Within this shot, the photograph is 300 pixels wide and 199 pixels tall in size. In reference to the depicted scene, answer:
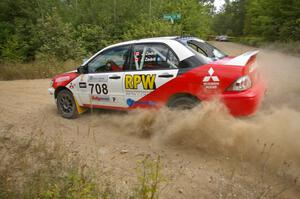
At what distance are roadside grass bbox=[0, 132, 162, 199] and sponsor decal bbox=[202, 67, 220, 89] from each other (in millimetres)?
1527

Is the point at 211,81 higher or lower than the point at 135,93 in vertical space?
higher

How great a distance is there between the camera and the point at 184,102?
15.7 feet

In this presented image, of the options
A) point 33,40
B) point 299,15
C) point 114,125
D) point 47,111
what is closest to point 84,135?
point 114,125

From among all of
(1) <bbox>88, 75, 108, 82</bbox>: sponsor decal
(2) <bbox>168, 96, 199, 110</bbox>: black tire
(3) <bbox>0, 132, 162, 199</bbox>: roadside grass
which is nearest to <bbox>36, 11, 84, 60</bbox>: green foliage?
(1) <bbox>88, 75, 108, 82</bbox>: sponsor decal

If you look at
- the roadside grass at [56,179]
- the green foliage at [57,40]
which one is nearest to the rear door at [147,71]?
the roadside grass at [56,179]

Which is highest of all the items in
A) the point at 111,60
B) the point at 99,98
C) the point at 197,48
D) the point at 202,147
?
the point at 197,48

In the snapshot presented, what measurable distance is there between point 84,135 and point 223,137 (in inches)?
110

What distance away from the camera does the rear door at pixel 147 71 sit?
4914 mm

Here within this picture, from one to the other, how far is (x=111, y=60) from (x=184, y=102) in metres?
1.93

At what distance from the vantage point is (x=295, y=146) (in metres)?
3.96

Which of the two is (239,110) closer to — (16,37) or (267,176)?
(267,176)

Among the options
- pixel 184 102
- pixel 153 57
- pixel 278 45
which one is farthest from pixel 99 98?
pixel 278 45

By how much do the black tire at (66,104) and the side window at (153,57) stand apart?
6.70 feet

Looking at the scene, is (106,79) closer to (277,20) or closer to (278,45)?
(278,45)
